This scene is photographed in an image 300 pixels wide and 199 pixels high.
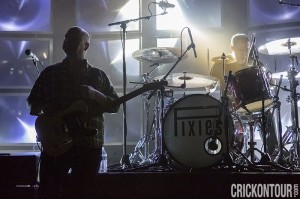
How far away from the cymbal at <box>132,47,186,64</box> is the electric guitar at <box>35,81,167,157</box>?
226cm

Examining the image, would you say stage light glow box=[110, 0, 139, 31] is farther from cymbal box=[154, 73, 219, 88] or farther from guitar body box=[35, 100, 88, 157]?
guitar body box=[35, 100, 88, 157]

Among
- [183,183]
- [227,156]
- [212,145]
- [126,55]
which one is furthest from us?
[126,55]

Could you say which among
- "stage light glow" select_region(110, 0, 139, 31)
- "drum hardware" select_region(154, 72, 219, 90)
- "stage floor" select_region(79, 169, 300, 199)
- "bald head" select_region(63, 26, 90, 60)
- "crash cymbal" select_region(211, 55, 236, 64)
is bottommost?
"stage floor" select_region(79, 169, 300, 199)

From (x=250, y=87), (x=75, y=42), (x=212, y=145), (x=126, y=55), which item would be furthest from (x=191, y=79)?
(x=75, y=42)

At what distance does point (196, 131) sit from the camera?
416 cm

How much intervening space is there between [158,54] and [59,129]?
2.60m

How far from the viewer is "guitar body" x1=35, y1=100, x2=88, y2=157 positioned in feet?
9.34

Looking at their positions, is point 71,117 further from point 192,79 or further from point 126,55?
point 126,55

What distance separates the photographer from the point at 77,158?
2.88 m

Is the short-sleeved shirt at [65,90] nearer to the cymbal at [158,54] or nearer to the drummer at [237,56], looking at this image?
the cymbal at [158,54]

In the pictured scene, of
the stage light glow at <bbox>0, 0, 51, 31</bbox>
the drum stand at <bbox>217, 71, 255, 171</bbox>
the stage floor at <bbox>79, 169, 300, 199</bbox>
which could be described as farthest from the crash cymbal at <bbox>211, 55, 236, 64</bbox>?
the stage light glow at <bbox>0, 0, 51, 31</bbox>

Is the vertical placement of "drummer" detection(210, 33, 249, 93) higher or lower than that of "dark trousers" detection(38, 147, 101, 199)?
higher

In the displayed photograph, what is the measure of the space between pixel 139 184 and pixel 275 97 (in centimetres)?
210

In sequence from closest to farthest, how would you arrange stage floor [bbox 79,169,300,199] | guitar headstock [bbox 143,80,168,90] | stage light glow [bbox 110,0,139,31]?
stage floor [bbox 79,169,300,199]
guitar headstock [bbox 143,80,168,90]
stage light glow [bbox 110,0,139,31]
